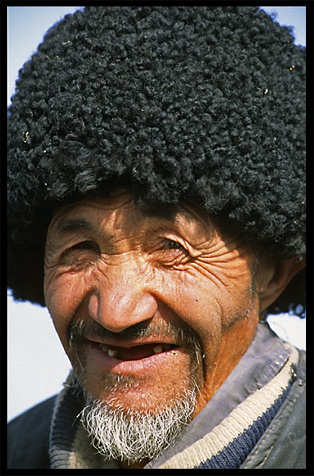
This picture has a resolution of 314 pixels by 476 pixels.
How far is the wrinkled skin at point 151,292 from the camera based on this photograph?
7.08ft

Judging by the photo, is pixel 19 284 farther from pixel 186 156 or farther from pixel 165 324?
pixel 186 156

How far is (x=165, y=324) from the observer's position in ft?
7.20

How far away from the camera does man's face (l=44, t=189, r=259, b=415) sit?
2158 mm

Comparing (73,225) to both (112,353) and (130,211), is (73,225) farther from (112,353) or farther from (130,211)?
(112,353)

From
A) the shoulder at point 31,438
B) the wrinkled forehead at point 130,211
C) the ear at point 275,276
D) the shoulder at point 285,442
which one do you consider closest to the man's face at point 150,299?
the wrinkled forehead at point 130,211

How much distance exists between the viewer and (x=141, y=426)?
2221 millimetres

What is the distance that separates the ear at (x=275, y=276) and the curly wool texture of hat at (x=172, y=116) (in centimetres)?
15

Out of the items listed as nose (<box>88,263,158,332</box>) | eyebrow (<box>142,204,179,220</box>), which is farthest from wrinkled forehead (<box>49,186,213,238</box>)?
nose (<box>88,263,158,332</box>)

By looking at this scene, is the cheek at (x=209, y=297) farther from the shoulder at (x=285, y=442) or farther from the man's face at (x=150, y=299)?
the shoulder at (x=285, y=442)

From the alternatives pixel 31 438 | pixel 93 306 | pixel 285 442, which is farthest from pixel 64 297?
pixel 31 438

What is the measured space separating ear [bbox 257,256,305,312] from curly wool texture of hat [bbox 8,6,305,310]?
152 mm

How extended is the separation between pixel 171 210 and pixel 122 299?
35 cm

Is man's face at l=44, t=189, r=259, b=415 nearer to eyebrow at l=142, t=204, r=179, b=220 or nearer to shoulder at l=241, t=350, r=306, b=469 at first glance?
eyebrow at l=142, t=204, r=179, b=220

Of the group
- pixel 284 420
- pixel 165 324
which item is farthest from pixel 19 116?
pixel 284 420
